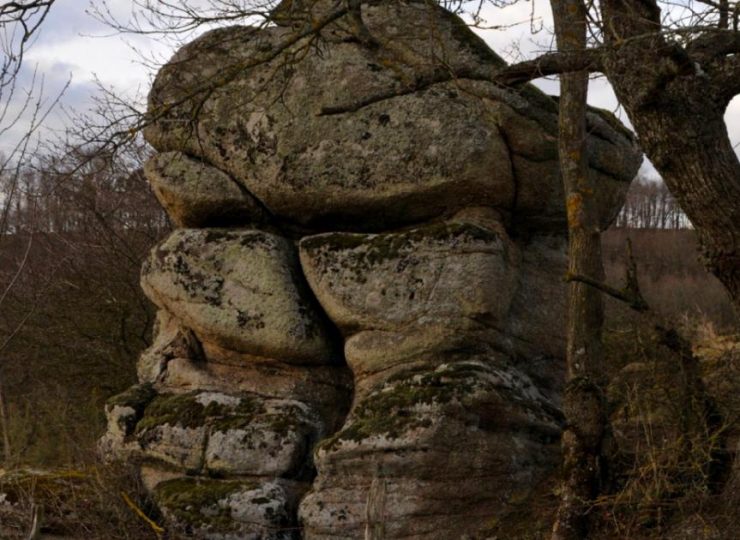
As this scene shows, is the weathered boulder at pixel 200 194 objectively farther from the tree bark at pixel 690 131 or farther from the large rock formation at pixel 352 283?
the tree bark at pixel 690 131

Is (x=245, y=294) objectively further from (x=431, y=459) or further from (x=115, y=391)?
(x=115, y=391)

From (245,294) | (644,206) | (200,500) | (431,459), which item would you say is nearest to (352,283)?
(245,294)

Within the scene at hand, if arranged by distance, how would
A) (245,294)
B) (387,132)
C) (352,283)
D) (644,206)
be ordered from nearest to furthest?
(352,283), (387,132), (245,294), (644,206)

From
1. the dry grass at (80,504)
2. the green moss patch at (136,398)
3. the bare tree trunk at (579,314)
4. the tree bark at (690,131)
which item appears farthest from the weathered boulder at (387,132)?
the tree bark at (690,131)

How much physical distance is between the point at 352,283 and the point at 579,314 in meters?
1.84

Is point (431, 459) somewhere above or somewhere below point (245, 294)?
below

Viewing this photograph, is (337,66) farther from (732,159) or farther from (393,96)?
(732,159)

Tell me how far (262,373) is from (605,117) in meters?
3.74

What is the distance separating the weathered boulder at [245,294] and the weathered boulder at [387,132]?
48 centimetres

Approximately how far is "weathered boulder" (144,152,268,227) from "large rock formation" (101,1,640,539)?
0.06 feet

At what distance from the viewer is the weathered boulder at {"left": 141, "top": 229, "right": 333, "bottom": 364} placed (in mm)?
8297

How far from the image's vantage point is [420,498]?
712 centimetres

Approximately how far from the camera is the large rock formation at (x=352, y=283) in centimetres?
733

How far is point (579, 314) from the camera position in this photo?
713 centimetres
